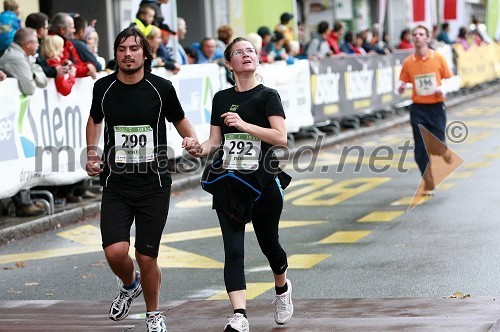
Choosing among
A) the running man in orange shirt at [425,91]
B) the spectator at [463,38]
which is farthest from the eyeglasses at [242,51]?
the spectator at [463,38]

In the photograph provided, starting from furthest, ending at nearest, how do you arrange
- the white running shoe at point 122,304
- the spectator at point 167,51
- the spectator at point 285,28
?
1. the spectator at point 285,28
2. the spectator at point 167,51
3. the white running shoe at point 122,304

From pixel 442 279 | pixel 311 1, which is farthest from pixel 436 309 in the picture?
pixel 311 1

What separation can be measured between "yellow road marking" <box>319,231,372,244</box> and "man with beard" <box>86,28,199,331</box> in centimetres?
403

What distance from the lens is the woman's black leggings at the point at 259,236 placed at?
22.4 feet

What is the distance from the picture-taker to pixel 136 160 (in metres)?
7.00

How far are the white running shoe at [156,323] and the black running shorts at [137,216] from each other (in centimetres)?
38

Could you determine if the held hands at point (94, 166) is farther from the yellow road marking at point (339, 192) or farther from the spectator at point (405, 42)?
the spectator at point (405, 42)

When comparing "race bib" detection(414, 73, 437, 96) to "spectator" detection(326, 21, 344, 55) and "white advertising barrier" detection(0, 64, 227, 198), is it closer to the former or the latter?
"white advertising barrier" detection(0, 64, 227, 198)

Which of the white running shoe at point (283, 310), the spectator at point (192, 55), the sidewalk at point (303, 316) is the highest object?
the spectator at point (192, 55)

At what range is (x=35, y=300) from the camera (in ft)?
28.0

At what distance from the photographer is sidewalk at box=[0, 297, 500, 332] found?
6.81 m

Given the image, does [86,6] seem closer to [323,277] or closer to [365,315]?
[323,277]

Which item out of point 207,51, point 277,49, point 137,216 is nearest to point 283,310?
point 137,216

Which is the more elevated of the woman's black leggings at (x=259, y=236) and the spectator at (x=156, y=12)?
the spectator at (x=156, y=12)
